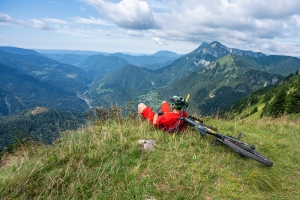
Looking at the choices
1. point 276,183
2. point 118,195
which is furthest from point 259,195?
point 118,195

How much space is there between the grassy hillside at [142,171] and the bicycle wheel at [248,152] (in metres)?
0.23

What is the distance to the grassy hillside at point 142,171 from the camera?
139 inches

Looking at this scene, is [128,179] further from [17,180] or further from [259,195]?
[259,195]

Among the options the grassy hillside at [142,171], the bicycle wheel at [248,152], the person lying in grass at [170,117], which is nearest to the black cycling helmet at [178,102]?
the person lying in grass at [170,117]

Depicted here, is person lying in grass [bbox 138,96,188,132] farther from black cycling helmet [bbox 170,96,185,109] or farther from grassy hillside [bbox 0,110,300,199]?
grassy hillside [bbox 0,110,300,199]

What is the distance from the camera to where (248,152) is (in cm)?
517

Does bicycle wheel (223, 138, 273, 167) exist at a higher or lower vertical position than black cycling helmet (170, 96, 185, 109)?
lower

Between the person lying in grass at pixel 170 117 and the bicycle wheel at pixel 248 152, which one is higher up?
the person lying in grass at pixel 170 117

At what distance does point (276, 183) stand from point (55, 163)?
528 centimetres

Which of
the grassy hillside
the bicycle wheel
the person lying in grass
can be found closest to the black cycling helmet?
the person lying in grass

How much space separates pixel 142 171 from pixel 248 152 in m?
3.09

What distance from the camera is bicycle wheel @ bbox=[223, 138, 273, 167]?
196 inches

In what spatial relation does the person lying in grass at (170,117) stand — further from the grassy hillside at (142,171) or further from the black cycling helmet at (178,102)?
the grassy hillside at (142,171)

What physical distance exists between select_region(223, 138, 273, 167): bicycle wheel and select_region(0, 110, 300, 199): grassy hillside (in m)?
0.23
